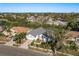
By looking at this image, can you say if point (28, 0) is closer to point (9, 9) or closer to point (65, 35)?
point (9, 9)

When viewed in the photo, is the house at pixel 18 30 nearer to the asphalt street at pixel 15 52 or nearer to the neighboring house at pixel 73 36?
the asphalt street at pixel 15 52

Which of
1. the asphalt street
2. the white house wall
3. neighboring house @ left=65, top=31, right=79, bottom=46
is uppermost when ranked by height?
neighboring house @ left=65, top=31, right=79, bottom=46

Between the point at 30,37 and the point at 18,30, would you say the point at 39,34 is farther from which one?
the point at 18,30

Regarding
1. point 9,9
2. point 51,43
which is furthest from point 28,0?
point 51,43

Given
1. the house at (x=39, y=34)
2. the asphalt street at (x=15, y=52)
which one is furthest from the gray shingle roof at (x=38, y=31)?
the asphalt street at (x=15, y=52)

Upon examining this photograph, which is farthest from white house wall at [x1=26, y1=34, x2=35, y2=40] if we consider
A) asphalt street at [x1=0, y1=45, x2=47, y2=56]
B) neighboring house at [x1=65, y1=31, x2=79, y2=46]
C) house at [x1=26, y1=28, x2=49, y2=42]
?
neighboring house at [x1=65, y1=31, x2=79, y2=46]

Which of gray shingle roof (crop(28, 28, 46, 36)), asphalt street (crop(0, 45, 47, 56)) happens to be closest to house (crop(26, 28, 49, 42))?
gray shingle roof (crop(28, 28, 46, 36))

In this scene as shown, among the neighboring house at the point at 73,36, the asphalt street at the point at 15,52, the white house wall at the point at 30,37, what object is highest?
the neighboring house at the point at 73,36

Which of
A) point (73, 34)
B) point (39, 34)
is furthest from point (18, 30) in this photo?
point (73, 34)

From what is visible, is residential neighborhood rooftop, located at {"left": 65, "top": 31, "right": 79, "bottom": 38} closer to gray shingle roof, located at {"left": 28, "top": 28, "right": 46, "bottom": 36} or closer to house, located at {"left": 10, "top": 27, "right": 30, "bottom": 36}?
gray shingle roof, located at {"left": 28, "top": 28, "right": 46, "bottom": 36}

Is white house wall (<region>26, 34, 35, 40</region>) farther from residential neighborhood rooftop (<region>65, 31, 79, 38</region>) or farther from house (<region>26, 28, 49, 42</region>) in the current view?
residential neighborhood rooftop (<region>65, 31, 79, 38</region>)

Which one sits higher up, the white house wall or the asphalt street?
the white house wall

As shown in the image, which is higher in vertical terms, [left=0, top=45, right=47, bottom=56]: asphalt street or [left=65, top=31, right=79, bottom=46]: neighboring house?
[left=65, top=31, right=79, bottom=46]: neighboring house

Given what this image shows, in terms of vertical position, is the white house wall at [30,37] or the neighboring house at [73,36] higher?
the neighboring house at [73,36]
